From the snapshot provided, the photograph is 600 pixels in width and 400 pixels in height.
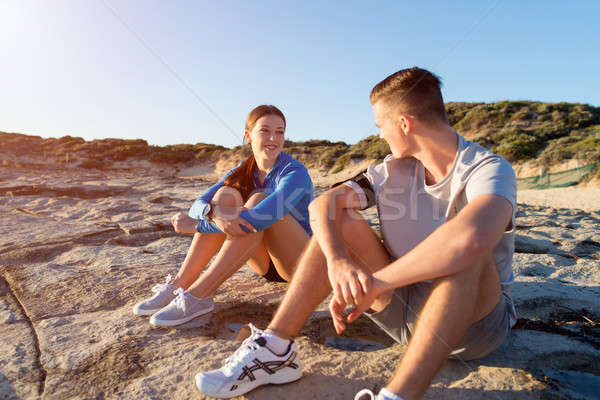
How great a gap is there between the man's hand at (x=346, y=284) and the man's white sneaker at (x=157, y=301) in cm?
124

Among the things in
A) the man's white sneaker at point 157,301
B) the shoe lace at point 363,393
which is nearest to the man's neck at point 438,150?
the shoe lace at point 363,393

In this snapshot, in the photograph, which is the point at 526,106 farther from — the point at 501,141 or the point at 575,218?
the point at 575,218

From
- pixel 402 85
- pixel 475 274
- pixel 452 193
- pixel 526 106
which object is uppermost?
pixel 526 106

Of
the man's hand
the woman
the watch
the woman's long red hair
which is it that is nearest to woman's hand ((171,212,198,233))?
the woman

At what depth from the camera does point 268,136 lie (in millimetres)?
2654

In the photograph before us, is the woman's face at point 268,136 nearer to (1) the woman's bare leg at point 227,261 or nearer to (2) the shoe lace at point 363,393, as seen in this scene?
(1) the woman's bare leg at point 227,261

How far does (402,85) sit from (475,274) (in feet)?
3.07

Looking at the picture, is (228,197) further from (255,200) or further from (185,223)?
(185,223)

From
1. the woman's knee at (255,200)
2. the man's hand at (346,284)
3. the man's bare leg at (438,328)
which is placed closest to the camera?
the man's bare leg at (438,328)

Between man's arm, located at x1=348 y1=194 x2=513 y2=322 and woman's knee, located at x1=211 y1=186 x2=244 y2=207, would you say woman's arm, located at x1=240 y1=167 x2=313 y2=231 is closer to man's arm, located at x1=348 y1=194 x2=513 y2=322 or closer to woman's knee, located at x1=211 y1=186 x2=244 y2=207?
woman's knee, located at x1=211 y1=186 x2=244 y2=207

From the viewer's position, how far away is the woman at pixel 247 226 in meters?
2.19

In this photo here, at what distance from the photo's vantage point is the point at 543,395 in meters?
1.45

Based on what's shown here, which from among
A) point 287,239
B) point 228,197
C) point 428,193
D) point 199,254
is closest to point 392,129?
point 428,193

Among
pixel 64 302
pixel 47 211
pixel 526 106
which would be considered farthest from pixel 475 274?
pixel 526 106
